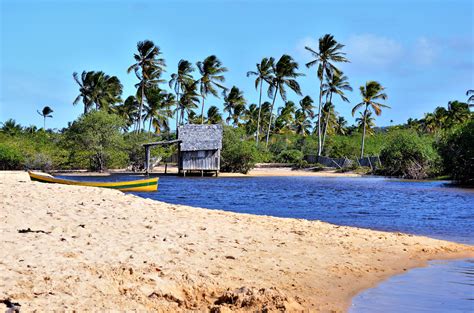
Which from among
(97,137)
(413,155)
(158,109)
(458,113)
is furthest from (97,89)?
(458,113)

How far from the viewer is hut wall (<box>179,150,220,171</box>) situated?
51.8 meters

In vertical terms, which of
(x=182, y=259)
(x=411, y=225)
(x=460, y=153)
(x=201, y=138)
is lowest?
(x=411, y=225)

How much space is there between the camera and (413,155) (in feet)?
163

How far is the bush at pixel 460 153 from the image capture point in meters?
38.2

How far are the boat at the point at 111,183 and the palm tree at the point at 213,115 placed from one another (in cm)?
5122

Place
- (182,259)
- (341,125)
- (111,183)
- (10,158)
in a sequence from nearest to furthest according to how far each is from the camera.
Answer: (182,259) < (111,183) < (10,158) < (341,125)

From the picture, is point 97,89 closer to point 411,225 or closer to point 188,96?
point 188,96

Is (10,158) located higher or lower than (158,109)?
lower

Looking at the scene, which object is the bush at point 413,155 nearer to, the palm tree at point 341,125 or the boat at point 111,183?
the boat at point 111,183

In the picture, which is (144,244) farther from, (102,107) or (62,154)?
(102,107)

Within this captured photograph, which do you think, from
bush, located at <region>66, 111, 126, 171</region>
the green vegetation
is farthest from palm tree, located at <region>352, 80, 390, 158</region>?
bush, located at <region>66, 111, 126, 171</region>

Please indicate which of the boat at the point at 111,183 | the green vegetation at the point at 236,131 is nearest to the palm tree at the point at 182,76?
the green vegetation at the point at 236,131

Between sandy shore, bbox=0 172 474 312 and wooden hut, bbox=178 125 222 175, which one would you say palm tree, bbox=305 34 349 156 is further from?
sandy shore, bbox=0 172 474 312

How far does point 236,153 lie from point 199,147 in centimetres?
633
